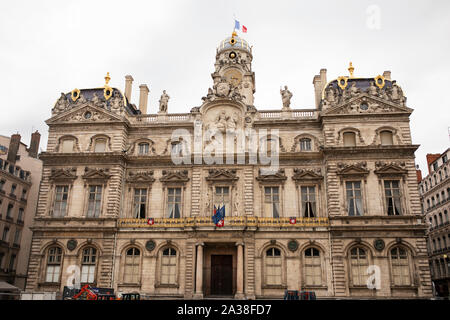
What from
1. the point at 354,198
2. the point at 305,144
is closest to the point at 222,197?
the point at 305,144

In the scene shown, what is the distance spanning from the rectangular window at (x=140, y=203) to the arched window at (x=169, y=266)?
13.6 ft

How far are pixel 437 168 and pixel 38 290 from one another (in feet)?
174

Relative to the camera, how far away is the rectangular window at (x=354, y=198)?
33.2 metres

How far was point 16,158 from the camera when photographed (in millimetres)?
51062

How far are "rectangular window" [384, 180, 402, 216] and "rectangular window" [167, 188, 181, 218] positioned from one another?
59.3 ft

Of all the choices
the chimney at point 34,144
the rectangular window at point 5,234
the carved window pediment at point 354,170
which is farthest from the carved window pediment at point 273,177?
the chimney at point 34,144

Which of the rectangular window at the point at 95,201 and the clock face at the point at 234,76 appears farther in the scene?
the clock face at the point at 234,76

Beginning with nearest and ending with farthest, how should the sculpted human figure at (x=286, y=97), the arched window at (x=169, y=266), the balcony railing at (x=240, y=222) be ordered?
1. the balcony railing at (x=240, y=222)
2. the arched window at (x=169, y=266)
3. the sculpted human figure at (x=286, y=97)

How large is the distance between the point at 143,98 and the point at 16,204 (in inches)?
855

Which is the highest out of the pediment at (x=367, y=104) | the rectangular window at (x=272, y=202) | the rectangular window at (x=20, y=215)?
the pediment at (x=367, y=104)

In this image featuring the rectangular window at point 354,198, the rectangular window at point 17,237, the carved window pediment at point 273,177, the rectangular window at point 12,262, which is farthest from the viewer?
the rectangular window at point 17,237

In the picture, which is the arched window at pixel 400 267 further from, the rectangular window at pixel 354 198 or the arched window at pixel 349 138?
the arched window at pixel 349 138

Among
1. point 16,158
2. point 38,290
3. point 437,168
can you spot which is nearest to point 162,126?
point 38,290
